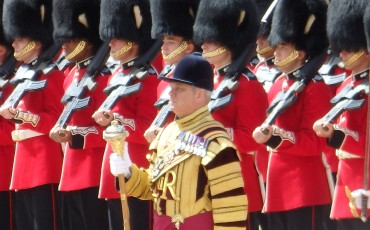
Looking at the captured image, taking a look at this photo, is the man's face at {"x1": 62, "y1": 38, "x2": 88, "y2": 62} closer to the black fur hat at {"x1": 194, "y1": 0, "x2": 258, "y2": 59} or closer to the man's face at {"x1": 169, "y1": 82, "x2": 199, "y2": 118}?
the black fur hat at {"x1": 194, "y1": 0, "x2": 258, "y2": 59}

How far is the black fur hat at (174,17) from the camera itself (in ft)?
23.7

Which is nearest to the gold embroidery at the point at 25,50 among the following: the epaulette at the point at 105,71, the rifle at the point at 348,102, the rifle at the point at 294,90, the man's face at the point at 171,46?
the epaulette at the point at 105,71

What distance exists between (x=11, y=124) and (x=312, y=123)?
258 centimetres

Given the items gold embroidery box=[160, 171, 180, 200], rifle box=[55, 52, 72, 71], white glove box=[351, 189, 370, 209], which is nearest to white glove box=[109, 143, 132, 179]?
gold embroidery box=[160, 171, 180, 200]

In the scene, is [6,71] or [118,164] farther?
[6,71]

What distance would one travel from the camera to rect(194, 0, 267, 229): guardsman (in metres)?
6.72

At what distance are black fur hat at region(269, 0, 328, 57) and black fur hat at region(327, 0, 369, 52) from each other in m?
0.30

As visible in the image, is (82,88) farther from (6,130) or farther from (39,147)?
(6,130)

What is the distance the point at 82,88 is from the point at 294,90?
158cm

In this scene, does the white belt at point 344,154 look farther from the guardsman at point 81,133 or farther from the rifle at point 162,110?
the guardsman at point 81,133

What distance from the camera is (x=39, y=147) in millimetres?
7938

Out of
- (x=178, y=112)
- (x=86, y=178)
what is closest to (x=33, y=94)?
(x=86, y=178)

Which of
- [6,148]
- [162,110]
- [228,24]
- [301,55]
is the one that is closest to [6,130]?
[6,148]

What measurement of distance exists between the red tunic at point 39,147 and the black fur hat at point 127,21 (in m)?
0.58
